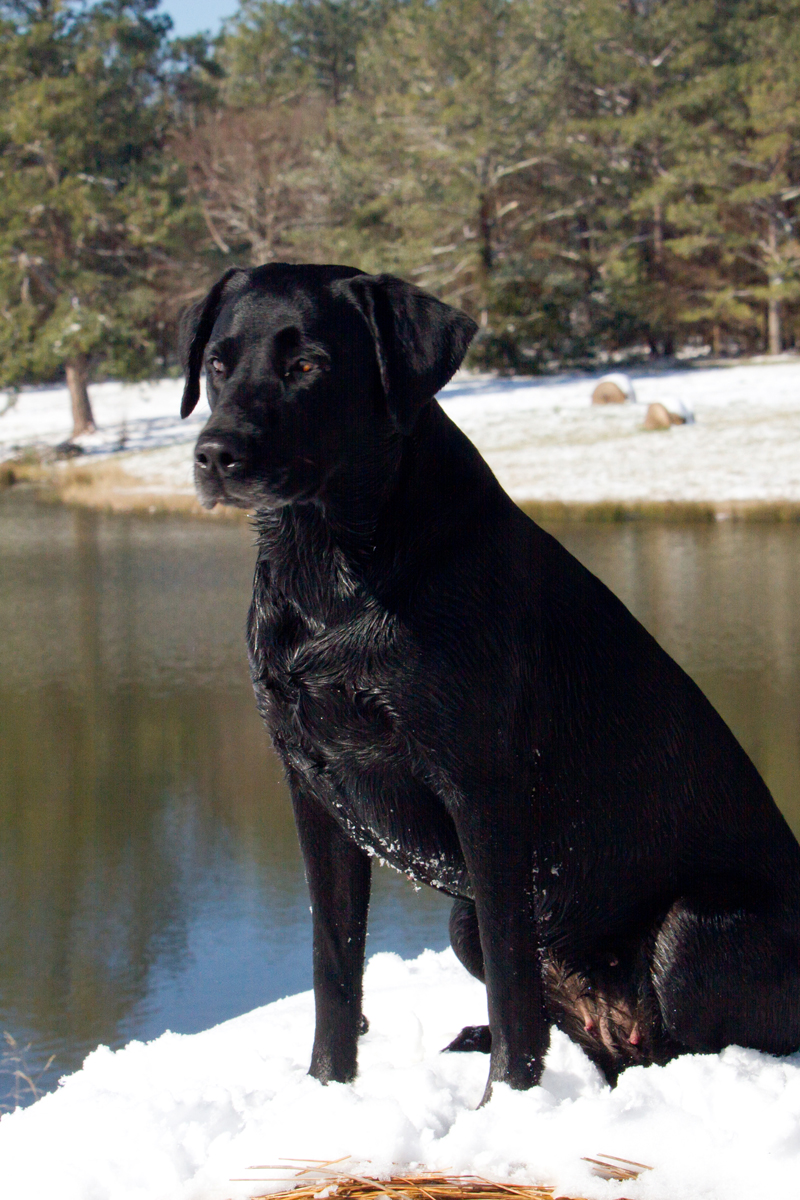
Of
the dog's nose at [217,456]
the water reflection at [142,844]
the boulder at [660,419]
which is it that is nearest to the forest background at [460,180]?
the boulder at [660,419]

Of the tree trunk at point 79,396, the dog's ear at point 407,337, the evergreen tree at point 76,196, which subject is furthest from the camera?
the tree trunk at point 79,396

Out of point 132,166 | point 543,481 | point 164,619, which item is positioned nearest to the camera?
point 164,619

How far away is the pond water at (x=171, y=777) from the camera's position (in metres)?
4.17

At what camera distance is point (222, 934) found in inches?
178

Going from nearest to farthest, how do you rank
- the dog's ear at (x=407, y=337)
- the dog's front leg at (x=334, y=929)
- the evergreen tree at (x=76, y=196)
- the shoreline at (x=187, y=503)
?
the dog's ear at (x=407, y=337) → the dog's front leg at (x=334, y=929) → the shoreline at (x=187, y=503) → the evergreen tree at (x=76, y=196)

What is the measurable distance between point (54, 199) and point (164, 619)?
2002 centimetres

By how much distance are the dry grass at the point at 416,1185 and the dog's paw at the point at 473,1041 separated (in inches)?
28.9

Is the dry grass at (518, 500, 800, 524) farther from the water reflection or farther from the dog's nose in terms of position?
the dog's nose

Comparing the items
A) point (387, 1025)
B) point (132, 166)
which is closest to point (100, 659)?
point (387, 1025)

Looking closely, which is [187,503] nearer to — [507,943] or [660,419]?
[660,419]

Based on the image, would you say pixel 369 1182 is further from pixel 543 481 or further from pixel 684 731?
pixel 543 481

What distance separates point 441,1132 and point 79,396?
93.9 ft

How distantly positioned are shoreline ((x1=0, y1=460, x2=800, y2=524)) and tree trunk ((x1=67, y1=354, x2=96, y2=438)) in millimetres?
4177

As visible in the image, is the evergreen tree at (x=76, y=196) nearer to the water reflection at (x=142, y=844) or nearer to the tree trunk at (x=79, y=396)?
the tree trunk at (x=79, y=396)
